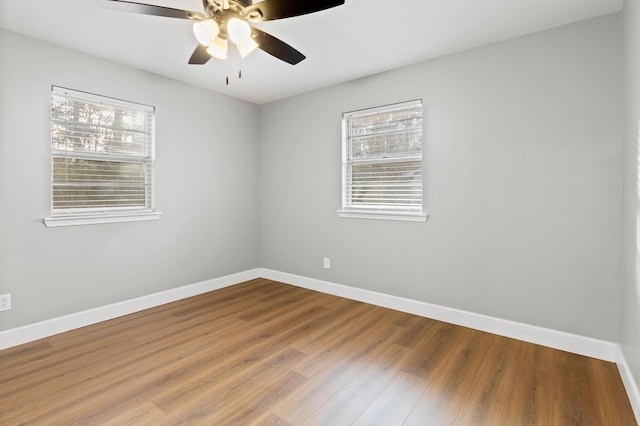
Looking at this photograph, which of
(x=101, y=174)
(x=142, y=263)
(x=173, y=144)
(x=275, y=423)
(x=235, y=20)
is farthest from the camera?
(x=173, y=144)

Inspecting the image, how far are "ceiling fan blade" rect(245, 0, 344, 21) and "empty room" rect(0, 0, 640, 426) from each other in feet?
0.07

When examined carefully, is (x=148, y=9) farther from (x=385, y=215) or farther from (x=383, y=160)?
(x=385, y=215)

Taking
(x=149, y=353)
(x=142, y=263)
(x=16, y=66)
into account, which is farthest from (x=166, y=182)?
(x=149, y=353)

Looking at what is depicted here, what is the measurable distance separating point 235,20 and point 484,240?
253 centimetres

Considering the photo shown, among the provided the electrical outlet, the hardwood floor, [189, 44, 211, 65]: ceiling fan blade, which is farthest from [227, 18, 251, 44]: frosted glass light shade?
the electrical outlet

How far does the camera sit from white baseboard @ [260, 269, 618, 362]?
235 cm

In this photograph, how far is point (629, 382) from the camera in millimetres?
1896

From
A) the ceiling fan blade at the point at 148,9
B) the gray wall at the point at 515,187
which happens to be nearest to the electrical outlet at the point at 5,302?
the ceiling fan blade at the point at 148,9

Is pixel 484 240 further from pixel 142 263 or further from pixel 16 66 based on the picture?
pixel 16 66

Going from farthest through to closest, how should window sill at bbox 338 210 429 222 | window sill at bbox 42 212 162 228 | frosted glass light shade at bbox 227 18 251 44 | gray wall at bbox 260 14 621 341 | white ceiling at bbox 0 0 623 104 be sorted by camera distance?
1. window sill at bbox 338 210 429 222
2. window sill at bbox 42 212 162 228
3. gray wall at bbox 260 14 621 341
4. white ceiling at bbox 0 0 623 104
5. frosted glass light shade at bbox 227 18 251 44

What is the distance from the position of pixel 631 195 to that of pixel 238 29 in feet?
8.33

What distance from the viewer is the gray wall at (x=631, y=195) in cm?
176

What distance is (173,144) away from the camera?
356 cm

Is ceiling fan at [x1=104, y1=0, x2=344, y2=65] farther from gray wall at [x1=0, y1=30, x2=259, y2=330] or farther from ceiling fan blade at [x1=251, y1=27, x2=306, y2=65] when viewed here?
gray wall at [x1=0, y1=30, x2=259, y2=330]
